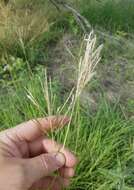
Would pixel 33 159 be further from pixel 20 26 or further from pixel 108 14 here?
pixel 108 14

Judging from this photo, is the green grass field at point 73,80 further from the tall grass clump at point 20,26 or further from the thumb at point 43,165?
the thumb at point 43,165

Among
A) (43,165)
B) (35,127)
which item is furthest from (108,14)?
(43,165)

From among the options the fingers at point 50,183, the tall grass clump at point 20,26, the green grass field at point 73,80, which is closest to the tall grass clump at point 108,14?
the green grass field at point 73,80

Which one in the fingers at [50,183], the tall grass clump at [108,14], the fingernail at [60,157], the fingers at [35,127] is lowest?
the tall grass clump at [108,14]

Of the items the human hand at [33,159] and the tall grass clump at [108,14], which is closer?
the human hand at [33,159]

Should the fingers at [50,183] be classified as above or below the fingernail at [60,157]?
below

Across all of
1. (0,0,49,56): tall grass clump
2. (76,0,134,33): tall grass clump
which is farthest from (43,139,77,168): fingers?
(76,0,134,33): tall grass clump

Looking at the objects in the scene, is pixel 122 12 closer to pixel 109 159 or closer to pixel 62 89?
pixel 62 89

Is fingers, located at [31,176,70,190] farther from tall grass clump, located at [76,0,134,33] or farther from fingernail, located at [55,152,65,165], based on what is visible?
tall grass clump, located at [76,0,134,33]
